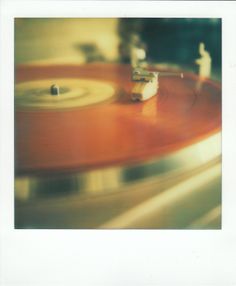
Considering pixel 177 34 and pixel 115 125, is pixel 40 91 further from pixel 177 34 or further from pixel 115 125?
pixel 177 34

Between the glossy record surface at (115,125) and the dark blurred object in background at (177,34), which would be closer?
the glossy record surface at (115,125)

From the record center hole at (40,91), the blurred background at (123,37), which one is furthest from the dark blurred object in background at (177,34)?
the record center hole at (40,91)

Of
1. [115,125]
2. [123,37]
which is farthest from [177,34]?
[115,125]

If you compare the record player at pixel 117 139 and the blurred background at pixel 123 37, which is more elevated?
the blurred background at pixel 123 37

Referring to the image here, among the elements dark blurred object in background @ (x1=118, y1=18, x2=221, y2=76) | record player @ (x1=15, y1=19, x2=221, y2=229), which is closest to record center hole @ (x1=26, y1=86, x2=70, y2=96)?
record player @ (x1=15, y1=19, x2=221, y2=229)

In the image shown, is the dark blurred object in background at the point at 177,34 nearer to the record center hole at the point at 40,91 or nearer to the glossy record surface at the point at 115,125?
the glossy record surface at the point at 115,125
